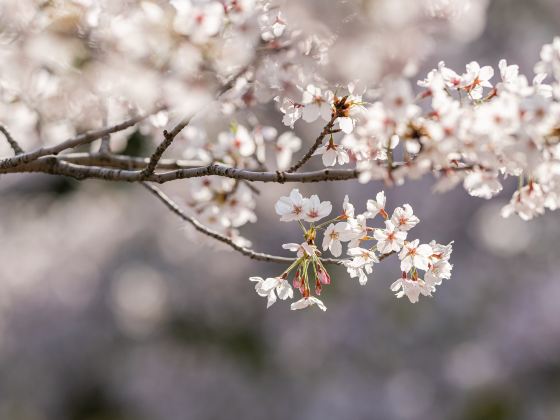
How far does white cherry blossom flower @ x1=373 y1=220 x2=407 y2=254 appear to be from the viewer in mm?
1890

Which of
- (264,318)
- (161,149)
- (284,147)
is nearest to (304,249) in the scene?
(161,149)

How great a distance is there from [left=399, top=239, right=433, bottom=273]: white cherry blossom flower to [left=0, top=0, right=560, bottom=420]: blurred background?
316 inches

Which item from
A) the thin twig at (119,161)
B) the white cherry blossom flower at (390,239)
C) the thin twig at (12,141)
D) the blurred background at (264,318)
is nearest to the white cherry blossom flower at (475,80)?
the white cherry blossom flower at (390,239)

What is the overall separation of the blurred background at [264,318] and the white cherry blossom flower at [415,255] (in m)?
8.03

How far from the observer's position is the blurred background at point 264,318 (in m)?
10.0

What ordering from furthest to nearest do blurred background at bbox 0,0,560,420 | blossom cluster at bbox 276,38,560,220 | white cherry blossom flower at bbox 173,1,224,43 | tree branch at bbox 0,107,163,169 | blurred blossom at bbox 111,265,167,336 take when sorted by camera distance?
blurred blossom at bbox 111,265,167,336
blurred background at bbox 0,0,560,420
tree branch at bbox 0,107,163,169
white cherry blossom flower at bbox 173,1,224,43
blossom cluster at bbox 276,38,560,220

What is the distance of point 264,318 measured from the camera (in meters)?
11.8

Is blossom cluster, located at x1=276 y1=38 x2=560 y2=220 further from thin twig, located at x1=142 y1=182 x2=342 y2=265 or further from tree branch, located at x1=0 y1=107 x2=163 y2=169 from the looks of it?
tree branch, located at x1=0 y1=107 x2=163 y2=169

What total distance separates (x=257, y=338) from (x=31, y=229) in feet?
14.8

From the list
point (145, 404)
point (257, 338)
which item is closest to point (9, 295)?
point (145, 404)

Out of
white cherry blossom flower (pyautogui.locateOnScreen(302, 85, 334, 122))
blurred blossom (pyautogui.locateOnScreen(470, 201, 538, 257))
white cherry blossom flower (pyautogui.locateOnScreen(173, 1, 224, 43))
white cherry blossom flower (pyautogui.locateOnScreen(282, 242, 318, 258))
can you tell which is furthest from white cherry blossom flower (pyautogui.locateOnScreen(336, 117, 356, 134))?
blurred blossom (pyautogui.locateOnScreen(470, 201, 538, 257))

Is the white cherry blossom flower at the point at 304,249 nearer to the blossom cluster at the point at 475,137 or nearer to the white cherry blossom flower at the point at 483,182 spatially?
the blossom cluster at the point at 475,137

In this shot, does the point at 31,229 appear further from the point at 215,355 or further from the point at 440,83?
the point at 440,83

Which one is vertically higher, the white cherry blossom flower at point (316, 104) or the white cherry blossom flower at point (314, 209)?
the white cherry blossom flower at point (316, 104)
